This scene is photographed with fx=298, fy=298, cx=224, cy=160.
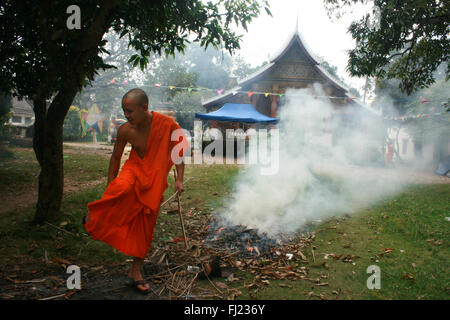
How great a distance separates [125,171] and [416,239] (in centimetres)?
441

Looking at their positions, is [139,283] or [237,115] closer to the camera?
[139,283]

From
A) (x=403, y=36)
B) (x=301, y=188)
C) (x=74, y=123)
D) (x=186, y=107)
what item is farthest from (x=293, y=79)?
(x=186, y=107)

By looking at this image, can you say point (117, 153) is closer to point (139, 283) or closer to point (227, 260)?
point (139, 283)

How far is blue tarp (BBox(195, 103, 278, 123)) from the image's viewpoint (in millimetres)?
14016

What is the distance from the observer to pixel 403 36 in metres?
6.58

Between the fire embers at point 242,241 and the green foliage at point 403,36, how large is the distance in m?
4.98

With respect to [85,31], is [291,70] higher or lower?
higher

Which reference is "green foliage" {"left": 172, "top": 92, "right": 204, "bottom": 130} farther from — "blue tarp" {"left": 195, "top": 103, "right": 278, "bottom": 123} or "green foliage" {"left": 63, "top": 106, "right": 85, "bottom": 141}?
"blue tarp" {"left": 195, "top": 103, "right": 278, "bottom": 123}

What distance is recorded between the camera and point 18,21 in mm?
5164

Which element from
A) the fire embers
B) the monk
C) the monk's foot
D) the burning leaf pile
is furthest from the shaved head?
the fire embers

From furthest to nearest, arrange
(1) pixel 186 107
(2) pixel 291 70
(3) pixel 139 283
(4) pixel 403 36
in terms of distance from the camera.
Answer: (1) pixel 186 107
(2) pixel 291 70
(4) pixel 403 36
(3) pixel 139 283

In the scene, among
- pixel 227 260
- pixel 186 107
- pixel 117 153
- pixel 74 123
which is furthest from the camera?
pixel 186 107

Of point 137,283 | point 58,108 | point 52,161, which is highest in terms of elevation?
point 58,108

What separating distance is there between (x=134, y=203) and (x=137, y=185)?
0.59 ft
